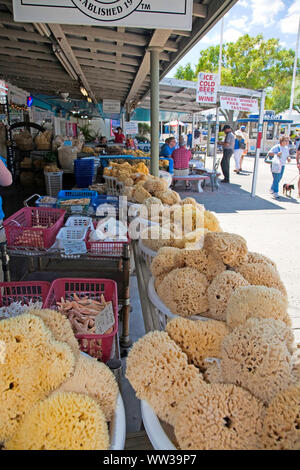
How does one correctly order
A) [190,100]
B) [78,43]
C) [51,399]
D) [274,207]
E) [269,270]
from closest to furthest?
[51,399] < [269,270] < [78,43] < [274,207] < [190,100]

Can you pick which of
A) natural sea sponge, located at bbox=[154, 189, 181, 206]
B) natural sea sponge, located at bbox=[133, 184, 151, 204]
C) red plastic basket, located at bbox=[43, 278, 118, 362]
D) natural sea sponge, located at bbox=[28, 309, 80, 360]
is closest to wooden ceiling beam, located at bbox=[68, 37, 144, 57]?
Answer: natural sea sponge, located at bbox=[133, 184, 151, 204]

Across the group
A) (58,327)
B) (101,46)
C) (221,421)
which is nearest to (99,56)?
(101,46)

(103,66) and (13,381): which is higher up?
(103,66)

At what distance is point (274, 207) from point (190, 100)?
6421 millimetres

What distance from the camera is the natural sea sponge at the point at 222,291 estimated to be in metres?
1.56

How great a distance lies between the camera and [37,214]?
150 inches

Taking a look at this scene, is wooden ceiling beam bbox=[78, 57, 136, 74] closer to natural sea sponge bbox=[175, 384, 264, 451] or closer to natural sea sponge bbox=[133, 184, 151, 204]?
natural sea sponge bbox=[133, 184, 151, 204]

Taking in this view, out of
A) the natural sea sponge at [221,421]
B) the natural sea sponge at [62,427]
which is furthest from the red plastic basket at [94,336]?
the natural sea sponge at [221,421]

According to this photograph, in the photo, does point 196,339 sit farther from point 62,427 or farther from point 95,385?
point 62,427

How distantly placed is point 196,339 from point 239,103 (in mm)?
9632

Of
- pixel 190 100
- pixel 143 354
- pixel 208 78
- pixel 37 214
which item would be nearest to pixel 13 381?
pixel 143 354

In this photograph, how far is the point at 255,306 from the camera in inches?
51.4

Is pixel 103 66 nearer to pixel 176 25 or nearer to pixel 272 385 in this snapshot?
pixel 176 25

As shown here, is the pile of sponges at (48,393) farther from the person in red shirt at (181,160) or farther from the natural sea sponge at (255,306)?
the person in red shirt at (181,160)
